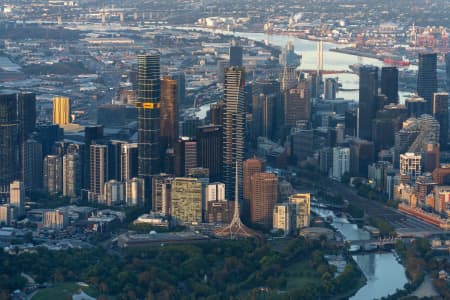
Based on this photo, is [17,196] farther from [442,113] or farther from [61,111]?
[442,113]

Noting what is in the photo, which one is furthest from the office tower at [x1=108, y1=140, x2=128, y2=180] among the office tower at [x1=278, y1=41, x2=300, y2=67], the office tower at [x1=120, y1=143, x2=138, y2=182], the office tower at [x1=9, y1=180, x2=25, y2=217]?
the office tower at [x1=278, y1=41, x2=300, y2=67]

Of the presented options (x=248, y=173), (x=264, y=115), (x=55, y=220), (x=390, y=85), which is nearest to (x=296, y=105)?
(x=264, y=115)

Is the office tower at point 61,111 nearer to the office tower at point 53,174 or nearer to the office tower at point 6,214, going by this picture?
the office tower at point 53,174

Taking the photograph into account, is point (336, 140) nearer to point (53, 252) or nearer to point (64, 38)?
point (53, 252)

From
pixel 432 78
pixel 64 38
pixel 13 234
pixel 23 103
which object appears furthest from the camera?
pixel 64 38

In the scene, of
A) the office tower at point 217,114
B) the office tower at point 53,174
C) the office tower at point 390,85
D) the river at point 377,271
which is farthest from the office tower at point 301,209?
the office tower at point 390,85

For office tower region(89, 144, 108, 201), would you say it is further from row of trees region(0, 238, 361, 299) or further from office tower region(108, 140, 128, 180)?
row of trees region(0, 238, 361, 299)

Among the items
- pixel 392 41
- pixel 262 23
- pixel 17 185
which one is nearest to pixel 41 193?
pixel 17 185
